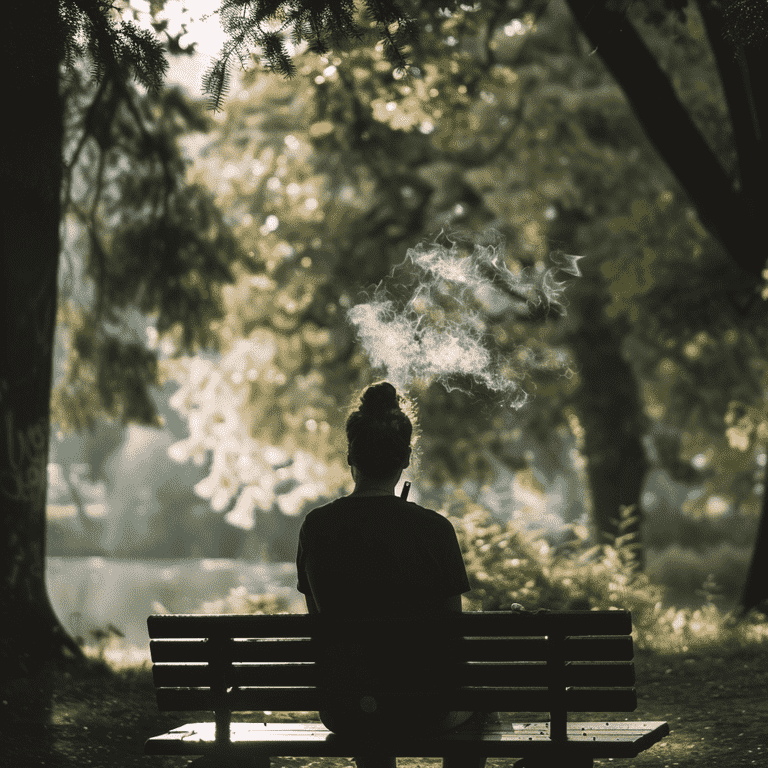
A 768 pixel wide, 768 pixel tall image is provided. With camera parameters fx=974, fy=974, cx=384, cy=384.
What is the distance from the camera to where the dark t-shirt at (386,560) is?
3.34m

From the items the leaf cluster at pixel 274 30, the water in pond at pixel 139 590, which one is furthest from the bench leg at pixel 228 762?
the water in pond at pixel 139 590

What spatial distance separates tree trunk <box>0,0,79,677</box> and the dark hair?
13.2ft

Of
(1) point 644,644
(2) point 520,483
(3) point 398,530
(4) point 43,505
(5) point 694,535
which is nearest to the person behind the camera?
(3) point 398,530

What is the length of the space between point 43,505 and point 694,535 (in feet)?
85.0

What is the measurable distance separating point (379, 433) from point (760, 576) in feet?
23.5

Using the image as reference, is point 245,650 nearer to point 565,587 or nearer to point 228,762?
point 228,762

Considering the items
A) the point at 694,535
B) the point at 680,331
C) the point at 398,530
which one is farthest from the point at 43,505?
the point at 694,535

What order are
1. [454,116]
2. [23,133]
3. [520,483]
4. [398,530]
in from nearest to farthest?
[398,530] → [23,133] → [454,116] → [520,483]

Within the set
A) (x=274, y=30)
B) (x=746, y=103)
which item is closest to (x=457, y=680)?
(x=274, y=30)

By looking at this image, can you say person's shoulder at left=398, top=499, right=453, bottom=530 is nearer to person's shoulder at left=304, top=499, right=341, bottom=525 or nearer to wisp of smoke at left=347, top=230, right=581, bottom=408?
person's shoulder at left=304, top=499, right=341, bottom=525

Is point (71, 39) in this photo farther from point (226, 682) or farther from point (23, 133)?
point (226, 682)

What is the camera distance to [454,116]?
9914 millimetres

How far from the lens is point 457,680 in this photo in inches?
134

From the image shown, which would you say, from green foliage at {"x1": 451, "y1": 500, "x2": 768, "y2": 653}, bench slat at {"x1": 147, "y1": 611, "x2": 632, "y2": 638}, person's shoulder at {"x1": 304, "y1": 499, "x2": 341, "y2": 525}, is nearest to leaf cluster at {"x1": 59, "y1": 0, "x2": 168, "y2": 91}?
person's shoulder at {"x1": 304, "y1": 499, "x2": 341, "y2": 525}
